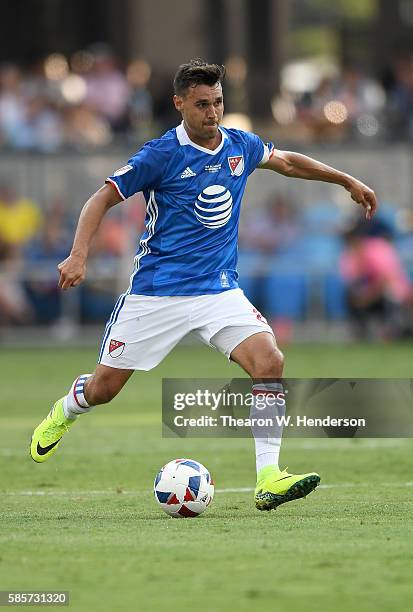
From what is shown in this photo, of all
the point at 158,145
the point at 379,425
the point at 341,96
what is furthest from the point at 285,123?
the point at 158,145

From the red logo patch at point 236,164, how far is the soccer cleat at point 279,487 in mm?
1872

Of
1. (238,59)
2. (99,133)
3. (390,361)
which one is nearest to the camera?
(390,361)

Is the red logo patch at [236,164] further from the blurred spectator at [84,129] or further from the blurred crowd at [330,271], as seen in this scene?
the blurred spectator at [84,129]

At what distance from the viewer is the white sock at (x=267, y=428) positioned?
8.71 meters

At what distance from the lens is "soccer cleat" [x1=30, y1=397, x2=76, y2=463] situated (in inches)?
368

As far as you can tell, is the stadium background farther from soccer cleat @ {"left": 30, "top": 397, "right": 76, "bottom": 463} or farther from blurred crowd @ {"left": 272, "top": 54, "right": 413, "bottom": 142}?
soccer cleat @ {"left": 30, "top": 397, "right": 76, "bottom": 463}

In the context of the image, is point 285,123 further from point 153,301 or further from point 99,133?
point 153,301

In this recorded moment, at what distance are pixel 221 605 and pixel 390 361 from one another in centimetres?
1412

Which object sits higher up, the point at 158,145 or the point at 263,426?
the point at 158,145

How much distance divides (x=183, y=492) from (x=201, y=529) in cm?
58

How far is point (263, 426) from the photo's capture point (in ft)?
28.6

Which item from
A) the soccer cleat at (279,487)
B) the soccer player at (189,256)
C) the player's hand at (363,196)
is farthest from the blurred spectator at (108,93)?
the soccer cleat at (279,487)

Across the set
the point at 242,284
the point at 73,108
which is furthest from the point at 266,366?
the point at 73,108

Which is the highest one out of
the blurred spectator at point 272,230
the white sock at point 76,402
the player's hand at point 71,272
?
the player's hand at point 71,272
